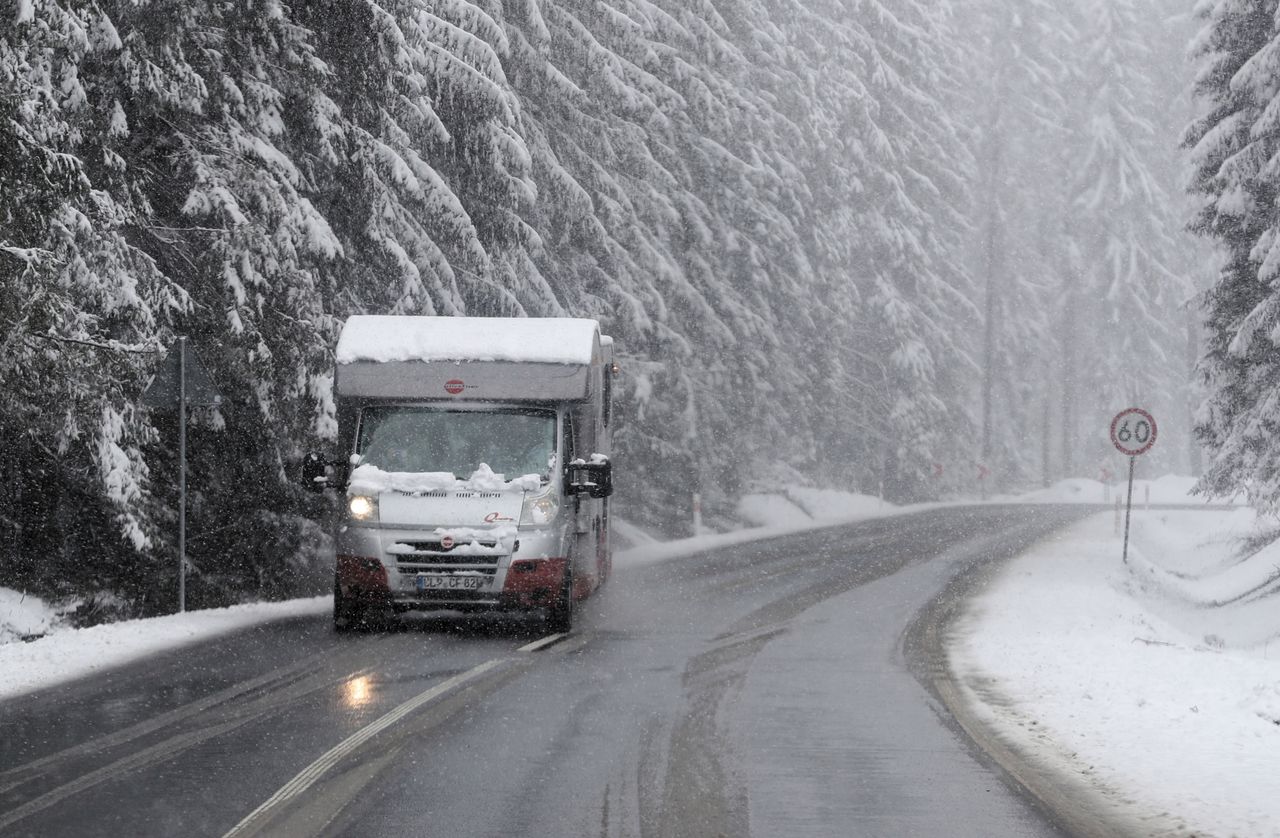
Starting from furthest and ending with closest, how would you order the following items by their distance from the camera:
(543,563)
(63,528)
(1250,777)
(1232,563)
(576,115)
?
(1232,563) < (576,115) < (63,528) < (543,563) < (1250,777)

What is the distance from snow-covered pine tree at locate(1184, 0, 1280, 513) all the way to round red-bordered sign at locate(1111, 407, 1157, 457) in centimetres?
161

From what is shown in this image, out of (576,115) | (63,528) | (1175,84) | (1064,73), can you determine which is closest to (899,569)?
(576,115)

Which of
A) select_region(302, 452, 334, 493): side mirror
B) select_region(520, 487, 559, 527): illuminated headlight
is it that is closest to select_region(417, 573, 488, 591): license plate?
select_region(520, 487, 559, 527): illuminated headlight

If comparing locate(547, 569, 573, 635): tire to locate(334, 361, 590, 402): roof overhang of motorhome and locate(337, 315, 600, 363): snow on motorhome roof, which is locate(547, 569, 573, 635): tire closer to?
locate(334, 361, 590, 402): roof overhang of motorhome

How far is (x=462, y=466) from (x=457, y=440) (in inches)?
11.8

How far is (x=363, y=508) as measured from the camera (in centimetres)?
1558

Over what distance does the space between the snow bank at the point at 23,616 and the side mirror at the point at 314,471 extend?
3196mm

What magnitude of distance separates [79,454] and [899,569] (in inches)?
522

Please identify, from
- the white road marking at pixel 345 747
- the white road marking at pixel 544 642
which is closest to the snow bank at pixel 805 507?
the white road marking at pixel 544 642

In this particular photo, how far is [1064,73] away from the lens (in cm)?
6531

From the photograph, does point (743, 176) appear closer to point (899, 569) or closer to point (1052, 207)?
point (899, 569)

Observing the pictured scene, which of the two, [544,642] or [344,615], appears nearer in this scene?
[544,642]

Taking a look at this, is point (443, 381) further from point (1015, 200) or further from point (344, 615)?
point (1015, 200)

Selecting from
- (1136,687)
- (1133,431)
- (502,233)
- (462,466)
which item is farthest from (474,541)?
(1133,431)
